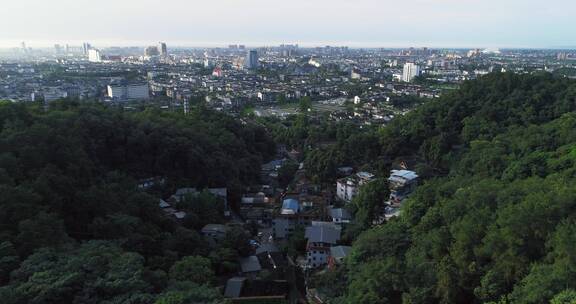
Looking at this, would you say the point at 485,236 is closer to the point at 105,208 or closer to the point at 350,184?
the point at 350,184

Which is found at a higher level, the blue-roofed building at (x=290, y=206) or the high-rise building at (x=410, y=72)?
the high-rise building at (x=410, y=72)

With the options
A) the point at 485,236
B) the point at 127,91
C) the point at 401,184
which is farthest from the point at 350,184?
the point at 127,91

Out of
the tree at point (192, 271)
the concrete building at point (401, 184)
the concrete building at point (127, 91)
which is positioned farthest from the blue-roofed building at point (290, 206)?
the concrete building at point (127, 91)

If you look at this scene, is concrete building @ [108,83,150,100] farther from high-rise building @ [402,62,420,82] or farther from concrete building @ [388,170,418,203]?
high-rise building @ [402,62,420,82]

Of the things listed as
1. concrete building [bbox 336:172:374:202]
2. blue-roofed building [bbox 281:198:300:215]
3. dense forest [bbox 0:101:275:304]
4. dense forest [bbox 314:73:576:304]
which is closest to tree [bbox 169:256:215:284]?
dense forest [bbox 0:101:275:304]

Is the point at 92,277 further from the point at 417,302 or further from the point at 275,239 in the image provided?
the point at 275,239

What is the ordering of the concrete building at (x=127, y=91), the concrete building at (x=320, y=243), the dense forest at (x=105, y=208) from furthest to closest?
the concrete building at (x=127, y=91) < the concrete building at (x=320, y=243) < the dense forest at (x=105, y=208)

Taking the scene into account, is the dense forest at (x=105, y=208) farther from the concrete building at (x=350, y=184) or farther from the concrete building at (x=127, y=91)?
the concrete building at (x=127, y=91)
